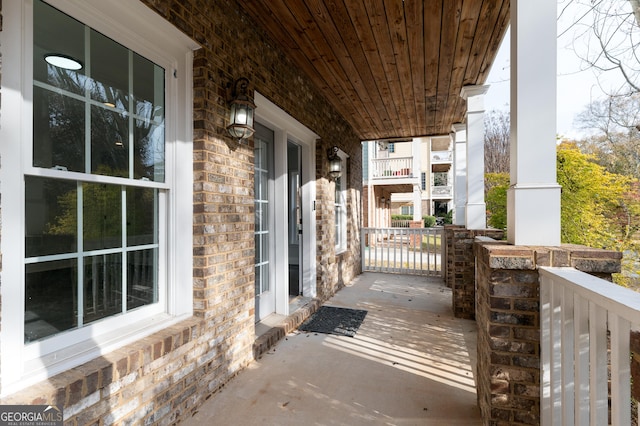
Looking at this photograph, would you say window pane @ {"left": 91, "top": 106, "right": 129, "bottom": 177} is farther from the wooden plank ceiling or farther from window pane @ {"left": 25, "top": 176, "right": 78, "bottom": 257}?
the wooden plank ceiling

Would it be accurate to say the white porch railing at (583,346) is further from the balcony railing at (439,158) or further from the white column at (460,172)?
the balcony railing at (439,158)

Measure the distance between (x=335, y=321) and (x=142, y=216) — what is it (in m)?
2.49

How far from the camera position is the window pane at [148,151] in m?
1.87

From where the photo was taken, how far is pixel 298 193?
4.32m

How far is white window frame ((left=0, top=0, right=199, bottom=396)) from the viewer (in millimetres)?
1257

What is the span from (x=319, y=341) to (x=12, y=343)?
2345mm

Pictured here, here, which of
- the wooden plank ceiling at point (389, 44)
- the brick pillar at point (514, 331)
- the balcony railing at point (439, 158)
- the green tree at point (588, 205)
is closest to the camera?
the brick pillar at point (514, 331)

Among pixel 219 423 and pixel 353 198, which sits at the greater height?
pixel 353 198

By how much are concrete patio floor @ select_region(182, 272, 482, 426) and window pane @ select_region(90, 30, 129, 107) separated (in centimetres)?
191

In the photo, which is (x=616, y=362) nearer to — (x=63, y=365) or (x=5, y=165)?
(x=63, y=365)

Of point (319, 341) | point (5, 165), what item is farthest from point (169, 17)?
point (319, 341)

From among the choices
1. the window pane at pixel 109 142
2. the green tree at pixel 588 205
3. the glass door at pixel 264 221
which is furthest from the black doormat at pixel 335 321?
the green tree at pixel 588 205

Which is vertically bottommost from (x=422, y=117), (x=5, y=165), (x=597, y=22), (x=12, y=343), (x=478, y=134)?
(x=12, y=343)

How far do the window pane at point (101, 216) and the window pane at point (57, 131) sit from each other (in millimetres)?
137
